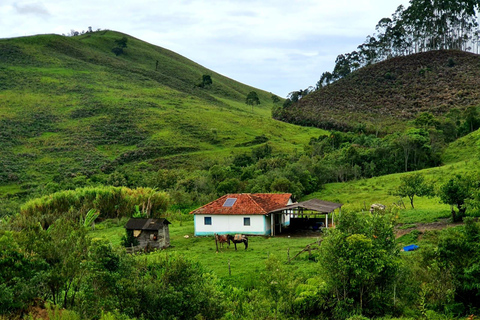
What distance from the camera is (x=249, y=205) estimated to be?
33.3 metres

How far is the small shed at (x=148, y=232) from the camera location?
28094 mm

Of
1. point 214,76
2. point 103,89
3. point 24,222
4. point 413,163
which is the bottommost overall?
point 24,222

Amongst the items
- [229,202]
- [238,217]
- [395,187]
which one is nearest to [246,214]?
[238,217]

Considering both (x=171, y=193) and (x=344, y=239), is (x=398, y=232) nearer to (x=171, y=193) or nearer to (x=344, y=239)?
(x=344, y=239)

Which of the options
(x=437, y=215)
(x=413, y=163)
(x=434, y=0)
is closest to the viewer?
(x=437, y=215)

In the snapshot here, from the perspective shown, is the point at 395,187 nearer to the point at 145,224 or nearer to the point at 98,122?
the point at 145,224

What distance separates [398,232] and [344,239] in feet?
43.6

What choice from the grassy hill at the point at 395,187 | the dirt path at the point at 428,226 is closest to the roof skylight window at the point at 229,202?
the grassy hill at the point at 395,187

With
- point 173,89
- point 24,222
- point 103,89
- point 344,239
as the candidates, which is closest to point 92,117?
point 103,89

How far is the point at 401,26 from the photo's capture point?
11681 centimetres

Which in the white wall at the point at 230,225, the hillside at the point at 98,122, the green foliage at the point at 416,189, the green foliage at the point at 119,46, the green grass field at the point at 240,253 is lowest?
the green grass field at the point at 240,253

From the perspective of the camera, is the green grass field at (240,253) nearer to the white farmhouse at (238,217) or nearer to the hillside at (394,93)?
the white farmhouse at (238,217)

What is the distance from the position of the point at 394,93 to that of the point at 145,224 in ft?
291

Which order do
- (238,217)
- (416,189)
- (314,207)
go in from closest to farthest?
(314,207), (238,217), (416,189)
